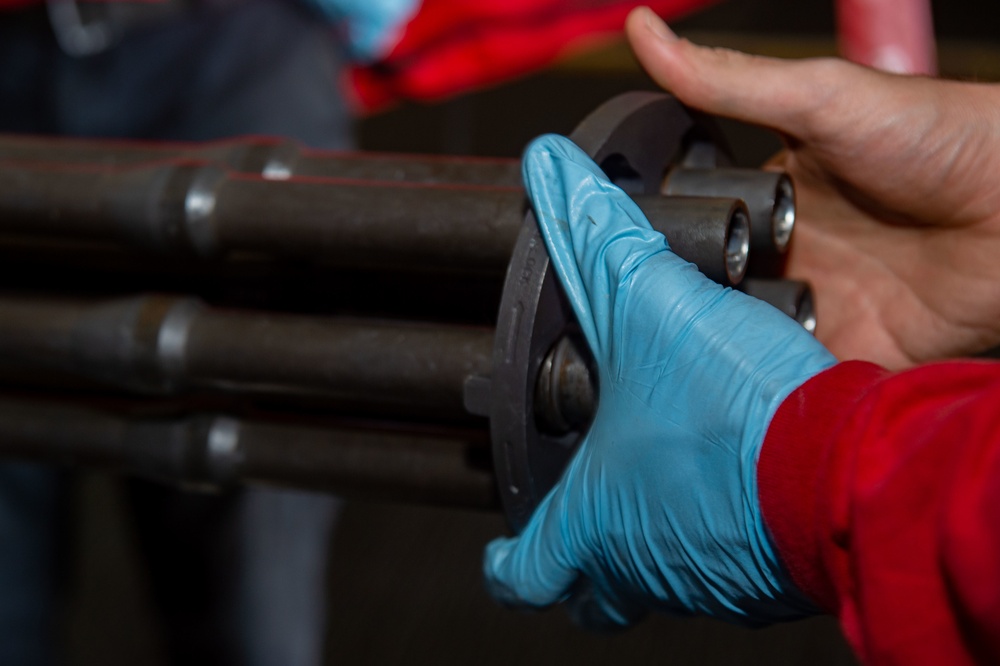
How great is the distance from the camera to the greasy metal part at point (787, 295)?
58 cm

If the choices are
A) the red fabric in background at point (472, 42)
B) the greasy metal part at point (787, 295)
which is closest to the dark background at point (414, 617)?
the red fabric in background at point (472, 42)

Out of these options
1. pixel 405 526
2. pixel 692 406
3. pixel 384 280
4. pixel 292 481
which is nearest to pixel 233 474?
pixel 292 481

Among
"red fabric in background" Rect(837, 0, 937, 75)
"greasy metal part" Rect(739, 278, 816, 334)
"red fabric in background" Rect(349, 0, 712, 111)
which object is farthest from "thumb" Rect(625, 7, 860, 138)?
"red fabric in background" Rect(837, 0, 937, 75)

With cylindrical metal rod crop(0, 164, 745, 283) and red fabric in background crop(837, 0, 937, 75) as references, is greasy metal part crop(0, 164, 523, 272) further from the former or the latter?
red fabric in background crop(837, 0, 937, 75)

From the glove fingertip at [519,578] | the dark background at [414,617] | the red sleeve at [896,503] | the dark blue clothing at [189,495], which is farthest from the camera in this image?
the dark background at [414,617]

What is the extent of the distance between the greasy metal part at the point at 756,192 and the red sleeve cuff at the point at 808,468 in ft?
0.40

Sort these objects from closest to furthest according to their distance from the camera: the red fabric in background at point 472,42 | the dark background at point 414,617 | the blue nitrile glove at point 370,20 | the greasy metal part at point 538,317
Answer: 1. the greasy metal part at point 538,317
2. the blue nitrile glove at point 370,20
3. the red fabric in background at point 472,42
4. the dark background at point 414,617

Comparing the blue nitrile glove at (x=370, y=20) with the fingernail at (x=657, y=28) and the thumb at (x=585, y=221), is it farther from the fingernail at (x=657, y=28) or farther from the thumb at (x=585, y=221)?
the thumb at (x=585, y=221)

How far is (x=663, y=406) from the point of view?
0.51m

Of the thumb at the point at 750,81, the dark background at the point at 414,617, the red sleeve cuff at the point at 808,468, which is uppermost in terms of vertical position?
the thumb at the point at 750,81

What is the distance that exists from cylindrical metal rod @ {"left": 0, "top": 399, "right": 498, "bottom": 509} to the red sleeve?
0.68 ft

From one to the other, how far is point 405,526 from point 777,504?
1.35 m

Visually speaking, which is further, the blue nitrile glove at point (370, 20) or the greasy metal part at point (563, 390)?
the blue nitrile glove at point (370, 20)

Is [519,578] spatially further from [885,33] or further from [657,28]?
[885,33]
